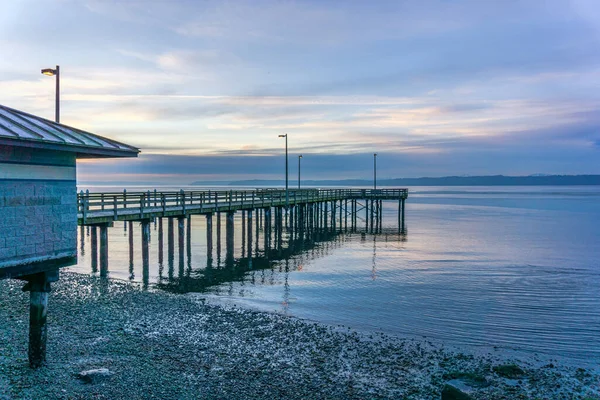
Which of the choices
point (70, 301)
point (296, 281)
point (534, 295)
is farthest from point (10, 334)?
point (534, 295)

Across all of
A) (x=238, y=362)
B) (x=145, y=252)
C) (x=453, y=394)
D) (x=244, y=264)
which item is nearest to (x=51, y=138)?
(x=238, y=362)

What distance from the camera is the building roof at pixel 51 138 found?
29.4ft

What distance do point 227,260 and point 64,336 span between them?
624 inches

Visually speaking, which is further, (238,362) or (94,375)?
(238,362)

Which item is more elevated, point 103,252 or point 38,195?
point 38,195

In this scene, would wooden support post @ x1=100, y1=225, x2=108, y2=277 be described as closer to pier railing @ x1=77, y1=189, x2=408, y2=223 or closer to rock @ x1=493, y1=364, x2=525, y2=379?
pier railing @ x1=77, y1=189, x2=408, y2=223

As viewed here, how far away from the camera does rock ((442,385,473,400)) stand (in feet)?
31.5

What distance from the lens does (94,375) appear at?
400 inches

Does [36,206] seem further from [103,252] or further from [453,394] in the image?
[103,252]

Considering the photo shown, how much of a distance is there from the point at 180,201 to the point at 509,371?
62.2ft

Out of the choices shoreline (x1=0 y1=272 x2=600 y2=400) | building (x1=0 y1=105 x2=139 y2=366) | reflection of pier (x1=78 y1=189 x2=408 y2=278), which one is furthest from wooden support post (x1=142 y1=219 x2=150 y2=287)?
building (x1=0 y1=105 x2=139 y2=366)

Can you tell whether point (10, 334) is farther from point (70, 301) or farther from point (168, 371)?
point (168, 371)

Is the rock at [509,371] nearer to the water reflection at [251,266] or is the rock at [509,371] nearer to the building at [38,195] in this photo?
the water reflection at [251,266]

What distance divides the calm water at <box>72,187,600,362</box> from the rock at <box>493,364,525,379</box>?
6.57 ft
